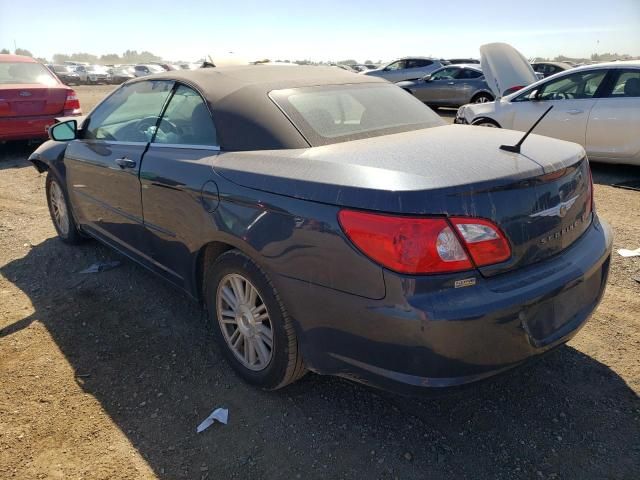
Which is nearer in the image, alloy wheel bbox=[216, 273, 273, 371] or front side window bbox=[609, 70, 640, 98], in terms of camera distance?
alloy wheel bbox=[216, 273, 273, 371]

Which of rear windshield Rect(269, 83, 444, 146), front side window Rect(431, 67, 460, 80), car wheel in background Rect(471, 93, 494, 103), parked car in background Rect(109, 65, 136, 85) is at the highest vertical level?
rear windshield Rect(269, 83, 444, 146)

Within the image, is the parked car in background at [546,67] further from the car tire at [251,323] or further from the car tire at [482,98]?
the car tire at [251,323]

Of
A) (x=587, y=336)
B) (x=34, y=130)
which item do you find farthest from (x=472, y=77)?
(x=587, y=336)

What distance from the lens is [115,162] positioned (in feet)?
11.4

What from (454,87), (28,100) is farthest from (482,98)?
(28,100)

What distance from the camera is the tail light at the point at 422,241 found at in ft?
6.20

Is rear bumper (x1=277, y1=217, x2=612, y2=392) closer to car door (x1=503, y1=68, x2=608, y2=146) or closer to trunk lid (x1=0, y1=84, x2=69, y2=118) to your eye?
car door (x1=503, y1=68, x2=608, y2=146)

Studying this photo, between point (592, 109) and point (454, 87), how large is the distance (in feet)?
27.5

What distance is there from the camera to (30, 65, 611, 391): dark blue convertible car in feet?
6.29

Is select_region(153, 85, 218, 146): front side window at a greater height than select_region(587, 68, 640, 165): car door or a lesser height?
greater

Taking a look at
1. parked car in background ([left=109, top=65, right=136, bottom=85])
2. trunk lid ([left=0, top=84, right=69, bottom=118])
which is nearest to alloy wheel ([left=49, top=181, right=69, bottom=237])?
trunk lid ([left=0, top=84, right=69, bottom=118])

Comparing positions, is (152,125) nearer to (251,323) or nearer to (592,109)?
(251,323)

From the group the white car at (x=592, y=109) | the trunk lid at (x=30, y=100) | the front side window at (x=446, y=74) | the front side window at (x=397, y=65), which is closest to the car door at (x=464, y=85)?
the front side window at (x=446, y=74)

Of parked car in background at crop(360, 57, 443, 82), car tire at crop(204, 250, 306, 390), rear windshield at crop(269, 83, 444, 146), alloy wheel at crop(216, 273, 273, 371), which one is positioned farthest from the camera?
parked car in background at crop(360, 57, 443, 82)
